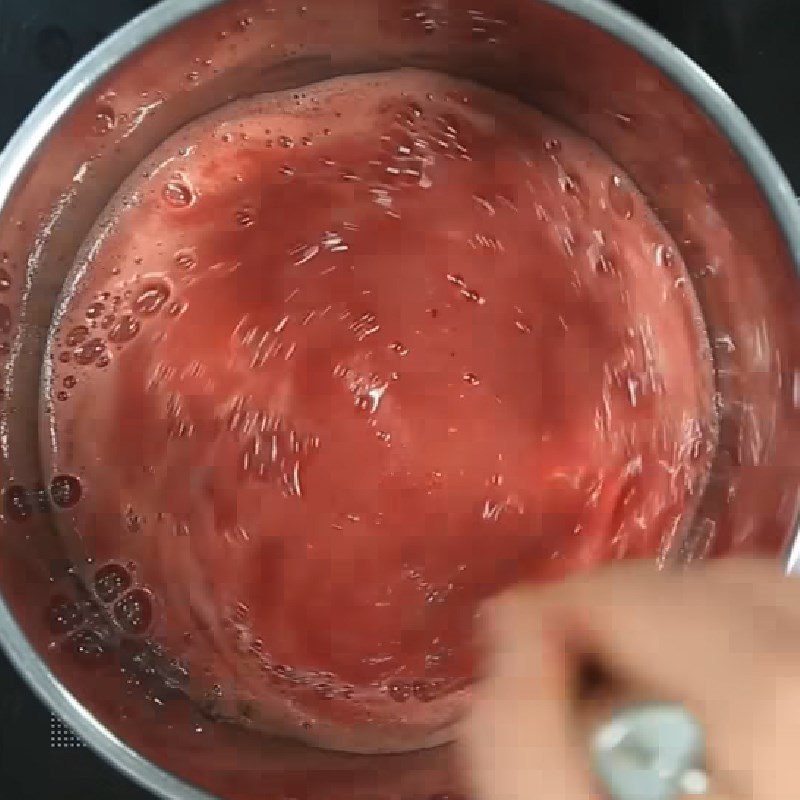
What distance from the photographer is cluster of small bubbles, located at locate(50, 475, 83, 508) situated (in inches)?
28.4

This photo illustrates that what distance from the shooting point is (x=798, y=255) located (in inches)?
23.4

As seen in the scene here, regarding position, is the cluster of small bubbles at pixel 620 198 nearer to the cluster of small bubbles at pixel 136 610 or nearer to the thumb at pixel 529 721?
the thumb at pixel 529 721

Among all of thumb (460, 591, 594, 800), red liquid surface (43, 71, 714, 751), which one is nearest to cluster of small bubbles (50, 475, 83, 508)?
red liquid surface (43, 71, 714, 751)

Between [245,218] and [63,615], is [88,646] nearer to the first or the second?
[63,615]

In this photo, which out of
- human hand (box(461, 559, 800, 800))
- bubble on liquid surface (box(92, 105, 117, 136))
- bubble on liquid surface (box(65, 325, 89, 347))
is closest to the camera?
human hand (box(461, 559, 800, 800))

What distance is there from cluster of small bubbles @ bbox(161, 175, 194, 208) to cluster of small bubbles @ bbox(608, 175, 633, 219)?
12.8 inches

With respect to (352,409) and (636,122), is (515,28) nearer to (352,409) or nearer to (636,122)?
(636,122)

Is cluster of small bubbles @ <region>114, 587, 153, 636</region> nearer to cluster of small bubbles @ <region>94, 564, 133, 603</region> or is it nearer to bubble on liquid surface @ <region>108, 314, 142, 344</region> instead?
cluster of small bubbles @ <region>94, 564, 133, 603</region>

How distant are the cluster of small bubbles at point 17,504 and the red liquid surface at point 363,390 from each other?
0.04 meters

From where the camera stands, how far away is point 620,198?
78 cm

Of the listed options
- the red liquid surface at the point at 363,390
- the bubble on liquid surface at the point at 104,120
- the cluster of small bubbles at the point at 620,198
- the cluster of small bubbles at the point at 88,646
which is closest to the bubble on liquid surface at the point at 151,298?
the red liquid surface at the point at 363,390

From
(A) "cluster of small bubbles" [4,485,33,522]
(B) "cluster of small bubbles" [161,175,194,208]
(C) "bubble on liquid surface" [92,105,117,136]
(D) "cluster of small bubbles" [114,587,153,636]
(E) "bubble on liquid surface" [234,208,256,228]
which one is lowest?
(D) "cluster of small bubbles" [114,587,153,636]

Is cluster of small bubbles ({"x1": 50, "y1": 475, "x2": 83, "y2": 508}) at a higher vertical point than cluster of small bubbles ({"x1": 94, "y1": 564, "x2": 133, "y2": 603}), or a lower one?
higher

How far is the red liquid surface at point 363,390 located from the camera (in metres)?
0.73
